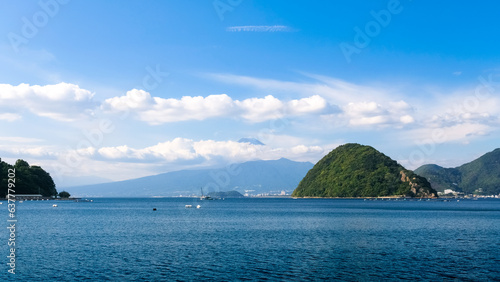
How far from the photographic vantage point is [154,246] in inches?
2876

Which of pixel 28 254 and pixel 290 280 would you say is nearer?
pixel 290 280

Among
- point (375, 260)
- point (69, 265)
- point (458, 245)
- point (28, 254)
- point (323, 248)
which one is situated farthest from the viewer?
point (458, 245)

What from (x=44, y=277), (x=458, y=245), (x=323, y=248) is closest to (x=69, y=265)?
(x=44, y=277)

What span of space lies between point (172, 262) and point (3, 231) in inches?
2279

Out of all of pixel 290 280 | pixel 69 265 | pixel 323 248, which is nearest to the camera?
pixel 290 280

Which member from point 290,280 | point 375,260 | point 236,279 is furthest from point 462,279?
point 236,279

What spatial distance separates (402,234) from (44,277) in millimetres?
75173

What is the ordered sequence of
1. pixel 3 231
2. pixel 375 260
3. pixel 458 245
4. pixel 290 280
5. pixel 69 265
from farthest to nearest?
pixel 3 231, pixel 458 245, pixel 375 260, pixel 69 265, pixel 290 280

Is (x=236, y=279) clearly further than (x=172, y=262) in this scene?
No

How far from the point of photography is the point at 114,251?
66.6 m

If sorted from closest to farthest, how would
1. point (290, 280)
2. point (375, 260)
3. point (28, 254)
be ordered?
point (290, 280)
point (375, 260)
point (28, 254)

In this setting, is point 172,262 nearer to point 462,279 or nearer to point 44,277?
point 44,277

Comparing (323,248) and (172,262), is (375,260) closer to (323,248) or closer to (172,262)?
(323,248)

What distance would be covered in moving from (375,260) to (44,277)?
42.5m
